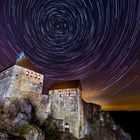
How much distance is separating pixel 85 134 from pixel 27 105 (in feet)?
47.6

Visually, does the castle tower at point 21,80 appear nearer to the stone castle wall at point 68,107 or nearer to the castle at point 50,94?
the castle at point 50,94

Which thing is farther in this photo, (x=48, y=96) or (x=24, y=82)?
(x=48, y=96)

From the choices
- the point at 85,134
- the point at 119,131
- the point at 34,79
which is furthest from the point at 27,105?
the point at 119,131

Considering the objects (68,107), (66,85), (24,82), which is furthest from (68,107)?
(24,82)

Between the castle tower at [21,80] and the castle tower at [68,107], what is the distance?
13.1 ft

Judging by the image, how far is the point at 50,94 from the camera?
48688mm

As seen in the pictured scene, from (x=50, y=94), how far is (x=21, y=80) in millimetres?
7226

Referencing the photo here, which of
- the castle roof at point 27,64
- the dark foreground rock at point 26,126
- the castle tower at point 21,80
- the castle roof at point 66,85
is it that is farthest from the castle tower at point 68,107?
the castle roof at point 27,64

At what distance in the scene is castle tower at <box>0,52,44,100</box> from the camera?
4597 centimetres

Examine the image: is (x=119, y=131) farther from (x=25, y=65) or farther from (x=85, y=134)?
(x=25, y=65)

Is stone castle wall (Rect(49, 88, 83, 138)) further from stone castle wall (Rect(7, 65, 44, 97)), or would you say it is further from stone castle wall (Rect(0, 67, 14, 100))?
stone castle wall (Rect(0, 67, 14, 100))

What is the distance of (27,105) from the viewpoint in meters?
44.7

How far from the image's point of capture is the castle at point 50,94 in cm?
4584

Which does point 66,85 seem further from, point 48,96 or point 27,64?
point 27,64
